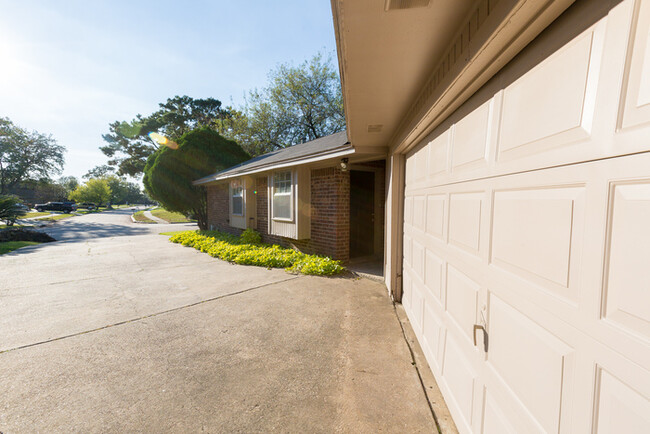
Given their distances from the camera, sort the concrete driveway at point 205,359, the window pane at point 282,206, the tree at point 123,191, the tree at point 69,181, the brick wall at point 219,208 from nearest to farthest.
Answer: the concrete driveway at point 205,359, the window pane at point 282,206, the brick wall at point 219,208, the tree at point 123,191, the tree at point 69,181

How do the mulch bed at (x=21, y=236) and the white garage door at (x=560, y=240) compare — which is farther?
the mulch bed at (x=21, y=236)

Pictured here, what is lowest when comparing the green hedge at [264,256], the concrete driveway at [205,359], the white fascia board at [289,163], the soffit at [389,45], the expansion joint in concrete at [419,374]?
the expansion joint in concrete at [419,374]

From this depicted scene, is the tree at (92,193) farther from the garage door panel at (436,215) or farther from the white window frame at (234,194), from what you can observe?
the garage door panel at (436,215)

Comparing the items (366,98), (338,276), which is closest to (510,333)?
(366,98)

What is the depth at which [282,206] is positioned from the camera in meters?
7.41

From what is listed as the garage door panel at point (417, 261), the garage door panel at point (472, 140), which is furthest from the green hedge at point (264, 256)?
the garage door panel at point (472, 140)

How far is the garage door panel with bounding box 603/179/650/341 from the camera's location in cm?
83

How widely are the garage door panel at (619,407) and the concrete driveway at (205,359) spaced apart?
137 centimetres

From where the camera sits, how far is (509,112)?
61.3 inches

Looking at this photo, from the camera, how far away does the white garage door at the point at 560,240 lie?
34.0 inches

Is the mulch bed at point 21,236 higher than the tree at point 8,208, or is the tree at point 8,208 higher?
the tree at point 8,208

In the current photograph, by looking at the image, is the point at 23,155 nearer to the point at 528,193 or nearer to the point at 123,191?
the point at 123,191

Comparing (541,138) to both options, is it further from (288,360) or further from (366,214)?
(366,214)

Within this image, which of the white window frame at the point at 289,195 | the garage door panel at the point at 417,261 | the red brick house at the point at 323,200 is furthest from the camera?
the white window frame at the point at 289,195
